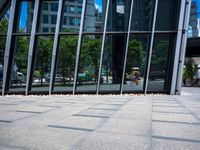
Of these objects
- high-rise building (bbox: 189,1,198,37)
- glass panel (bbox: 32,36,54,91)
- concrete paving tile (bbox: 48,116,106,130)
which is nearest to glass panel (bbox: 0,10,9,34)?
glass panel (bbox: 32,36,54,91)

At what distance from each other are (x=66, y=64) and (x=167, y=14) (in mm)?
6787

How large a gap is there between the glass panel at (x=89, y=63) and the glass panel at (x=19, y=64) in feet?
11.4

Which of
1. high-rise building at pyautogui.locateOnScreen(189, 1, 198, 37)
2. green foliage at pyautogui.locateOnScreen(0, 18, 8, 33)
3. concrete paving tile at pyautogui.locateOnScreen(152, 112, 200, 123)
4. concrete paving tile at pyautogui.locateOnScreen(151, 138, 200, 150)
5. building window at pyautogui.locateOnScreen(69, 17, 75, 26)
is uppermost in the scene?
high-rise building at pyautogui.locateOnScreen(189, 1, 198, 37)

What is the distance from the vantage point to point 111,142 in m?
4.50

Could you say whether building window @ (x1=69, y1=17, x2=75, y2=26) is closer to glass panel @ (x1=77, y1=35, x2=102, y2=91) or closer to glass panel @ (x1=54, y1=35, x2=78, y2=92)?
glass panel @ (x1=54, y1=35, x2=78, y2=92)

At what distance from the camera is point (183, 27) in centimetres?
1525

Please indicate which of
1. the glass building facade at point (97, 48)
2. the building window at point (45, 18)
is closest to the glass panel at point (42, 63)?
the glass building facade at point (97, 48)

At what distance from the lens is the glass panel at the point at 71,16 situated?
16203 millimetres

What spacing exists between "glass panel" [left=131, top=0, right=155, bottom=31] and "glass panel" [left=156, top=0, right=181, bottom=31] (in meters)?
0.47

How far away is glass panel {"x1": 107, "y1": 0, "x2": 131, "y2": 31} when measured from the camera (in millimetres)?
15992

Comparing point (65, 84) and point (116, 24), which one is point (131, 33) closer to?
point (116, 24)

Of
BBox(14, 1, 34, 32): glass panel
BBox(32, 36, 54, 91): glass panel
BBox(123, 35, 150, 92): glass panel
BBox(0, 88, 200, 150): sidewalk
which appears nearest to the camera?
BBox(0, 88, 200, 150): sidewalk

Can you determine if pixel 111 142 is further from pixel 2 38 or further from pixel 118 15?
pixel 2 38

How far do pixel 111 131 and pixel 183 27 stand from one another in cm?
1159
